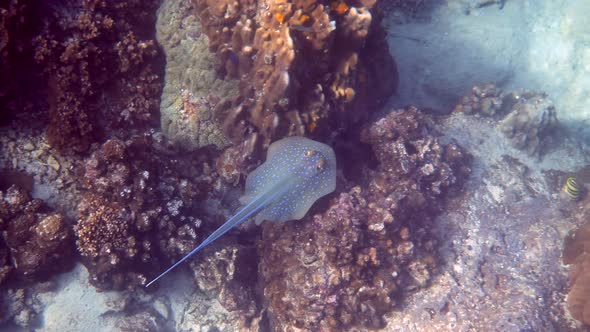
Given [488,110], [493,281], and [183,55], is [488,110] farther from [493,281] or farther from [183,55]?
[183,55]

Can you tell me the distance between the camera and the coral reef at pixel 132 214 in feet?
17.5

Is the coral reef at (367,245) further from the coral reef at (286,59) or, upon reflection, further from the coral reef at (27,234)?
the coral reef at (27,234)

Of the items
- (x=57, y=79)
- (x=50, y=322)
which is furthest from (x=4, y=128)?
(x=50, y=322)

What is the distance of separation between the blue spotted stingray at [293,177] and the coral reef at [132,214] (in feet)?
1.89

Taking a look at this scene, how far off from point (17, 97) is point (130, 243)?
3078 mm

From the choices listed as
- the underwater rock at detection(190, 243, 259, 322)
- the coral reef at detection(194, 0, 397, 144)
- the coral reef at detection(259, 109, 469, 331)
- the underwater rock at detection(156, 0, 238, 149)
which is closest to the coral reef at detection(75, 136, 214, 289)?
the underwater rock at detection(156, 0, 238, 149)

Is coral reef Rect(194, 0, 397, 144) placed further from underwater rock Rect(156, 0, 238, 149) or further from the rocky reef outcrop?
the rocky reef outcrop

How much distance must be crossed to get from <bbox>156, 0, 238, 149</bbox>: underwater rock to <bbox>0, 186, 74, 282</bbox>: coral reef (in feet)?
7.74

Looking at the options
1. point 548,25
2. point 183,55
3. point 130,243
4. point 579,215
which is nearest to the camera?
point 130,243

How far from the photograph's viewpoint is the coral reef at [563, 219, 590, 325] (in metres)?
6.07

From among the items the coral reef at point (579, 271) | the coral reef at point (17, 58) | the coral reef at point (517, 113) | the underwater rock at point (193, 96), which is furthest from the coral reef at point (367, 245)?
the coral reef at point (17, 58)

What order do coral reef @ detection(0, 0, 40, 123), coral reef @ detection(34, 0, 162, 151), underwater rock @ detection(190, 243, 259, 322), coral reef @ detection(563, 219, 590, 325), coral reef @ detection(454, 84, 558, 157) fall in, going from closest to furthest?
coral reef @ detection(0, 0, 40, 123)
coral reef @ detection(34, 0, 162, 151)
coral reef @ detection(563, 219, 590, 325)
underwater rock @ detection(190, 243, 259, 322)
coral reef @ detection(454, 84, 558, 157)

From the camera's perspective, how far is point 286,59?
537cm

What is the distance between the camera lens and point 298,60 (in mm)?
5500
